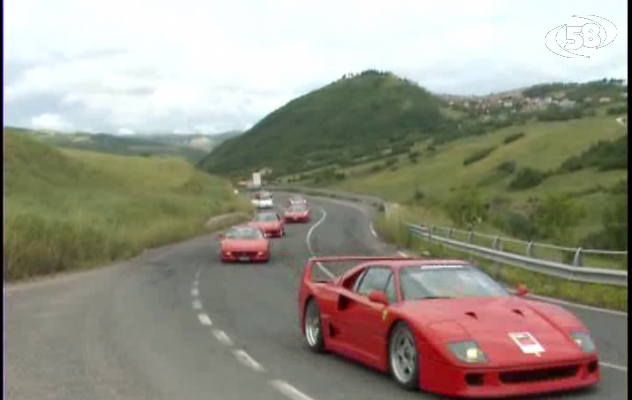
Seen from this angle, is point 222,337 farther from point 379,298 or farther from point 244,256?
point 244,256

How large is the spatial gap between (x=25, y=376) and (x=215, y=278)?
14.6 m

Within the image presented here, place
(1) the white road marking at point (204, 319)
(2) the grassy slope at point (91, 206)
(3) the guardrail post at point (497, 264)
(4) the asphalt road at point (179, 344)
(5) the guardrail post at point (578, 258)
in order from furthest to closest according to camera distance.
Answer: (2) the grassy slope at point (91, 206) → (3) the guardrail post at point (497, 264) → (5) the guardrail post at point (578, 258) → (1) the white road marking at point (204, 319) → (4) the asphalt road at point (179, 344)

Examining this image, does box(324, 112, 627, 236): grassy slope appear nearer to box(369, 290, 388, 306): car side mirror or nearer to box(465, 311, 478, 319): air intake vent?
box(369, 290, 388, 306): car side mirror

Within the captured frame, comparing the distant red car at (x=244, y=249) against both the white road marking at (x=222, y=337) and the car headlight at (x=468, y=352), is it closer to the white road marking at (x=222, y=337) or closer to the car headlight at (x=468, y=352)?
the white road marking at (x=222, y=337)

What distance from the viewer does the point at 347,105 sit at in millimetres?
187875

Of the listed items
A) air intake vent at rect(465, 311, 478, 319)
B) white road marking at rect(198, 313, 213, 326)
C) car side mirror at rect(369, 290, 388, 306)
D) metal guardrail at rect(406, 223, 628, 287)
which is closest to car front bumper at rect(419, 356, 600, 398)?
air intake vent at rect(465, 311, 478, 319)

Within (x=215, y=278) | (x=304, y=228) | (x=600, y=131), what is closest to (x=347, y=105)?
(x=600, y=131)

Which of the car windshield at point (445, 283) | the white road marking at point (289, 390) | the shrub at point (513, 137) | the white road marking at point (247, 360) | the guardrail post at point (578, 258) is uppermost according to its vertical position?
the shrub at point (513, 137)

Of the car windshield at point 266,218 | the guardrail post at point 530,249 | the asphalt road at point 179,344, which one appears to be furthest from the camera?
the car windshield at point 266,218

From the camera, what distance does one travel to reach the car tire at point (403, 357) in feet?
29.3

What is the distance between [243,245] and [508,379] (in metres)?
23.8

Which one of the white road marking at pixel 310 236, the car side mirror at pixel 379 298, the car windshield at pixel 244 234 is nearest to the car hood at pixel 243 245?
the car windshield at pixel 244 234

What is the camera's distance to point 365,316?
10211 mm

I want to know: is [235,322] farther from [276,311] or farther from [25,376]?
[25,376]
